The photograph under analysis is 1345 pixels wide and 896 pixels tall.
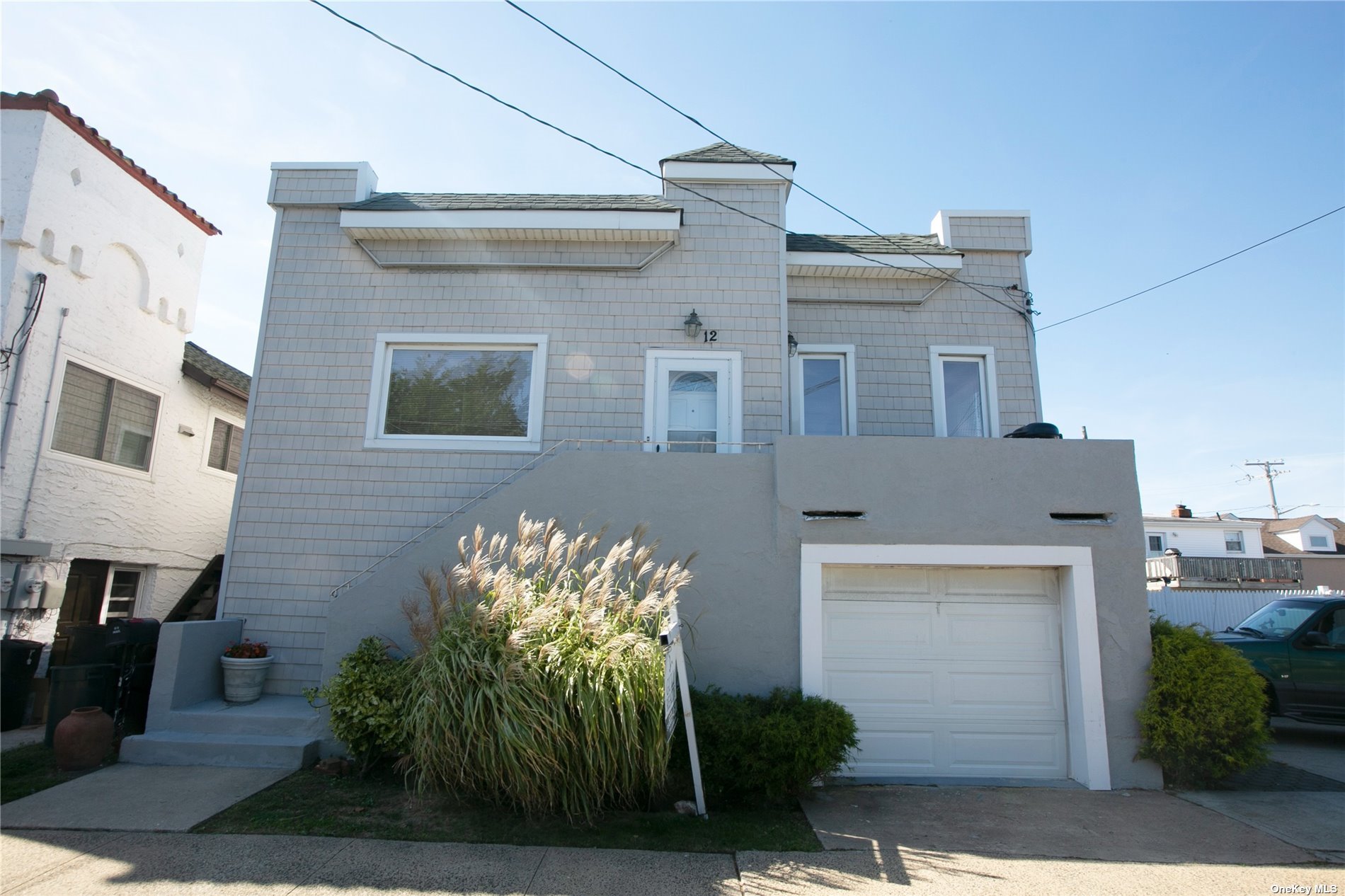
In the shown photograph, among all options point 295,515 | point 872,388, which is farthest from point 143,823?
point 872,388

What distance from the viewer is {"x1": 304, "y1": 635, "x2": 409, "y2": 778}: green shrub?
249 inches

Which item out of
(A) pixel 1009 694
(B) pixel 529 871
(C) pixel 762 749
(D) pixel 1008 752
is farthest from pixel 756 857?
(A) pixel 1009 694

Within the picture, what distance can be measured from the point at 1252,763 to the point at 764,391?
5.61 metres

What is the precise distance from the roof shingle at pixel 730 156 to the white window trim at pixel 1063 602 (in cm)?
478

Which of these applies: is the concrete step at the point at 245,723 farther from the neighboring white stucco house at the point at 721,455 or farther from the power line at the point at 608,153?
the power line at the point at 608,153

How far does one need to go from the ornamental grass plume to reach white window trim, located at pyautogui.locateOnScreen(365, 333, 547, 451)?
2.69 meters

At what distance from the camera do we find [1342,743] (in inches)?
359

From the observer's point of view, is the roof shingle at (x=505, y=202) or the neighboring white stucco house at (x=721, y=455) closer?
the neighboring white stucco house at (x=721, y=455)

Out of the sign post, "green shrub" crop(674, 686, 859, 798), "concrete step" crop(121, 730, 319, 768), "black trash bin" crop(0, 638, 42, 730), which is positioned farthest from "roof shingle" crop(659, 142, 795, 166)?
"black trash bin" crop(0, 638, 42, 730)

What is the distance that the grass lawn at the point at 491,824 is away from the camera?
5180 mm

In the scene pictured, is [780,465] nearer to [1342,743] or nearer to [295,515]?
[295,515]

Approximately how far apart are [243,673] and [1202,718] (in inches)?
351

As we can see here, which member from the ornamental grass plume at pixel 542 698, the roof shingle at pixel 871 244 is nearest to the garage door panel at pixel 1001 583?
the ornamental grass plume at pixel 542 698

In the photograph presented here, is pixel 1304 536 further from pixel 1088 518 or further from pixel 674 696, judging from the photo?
pixel 674 696
